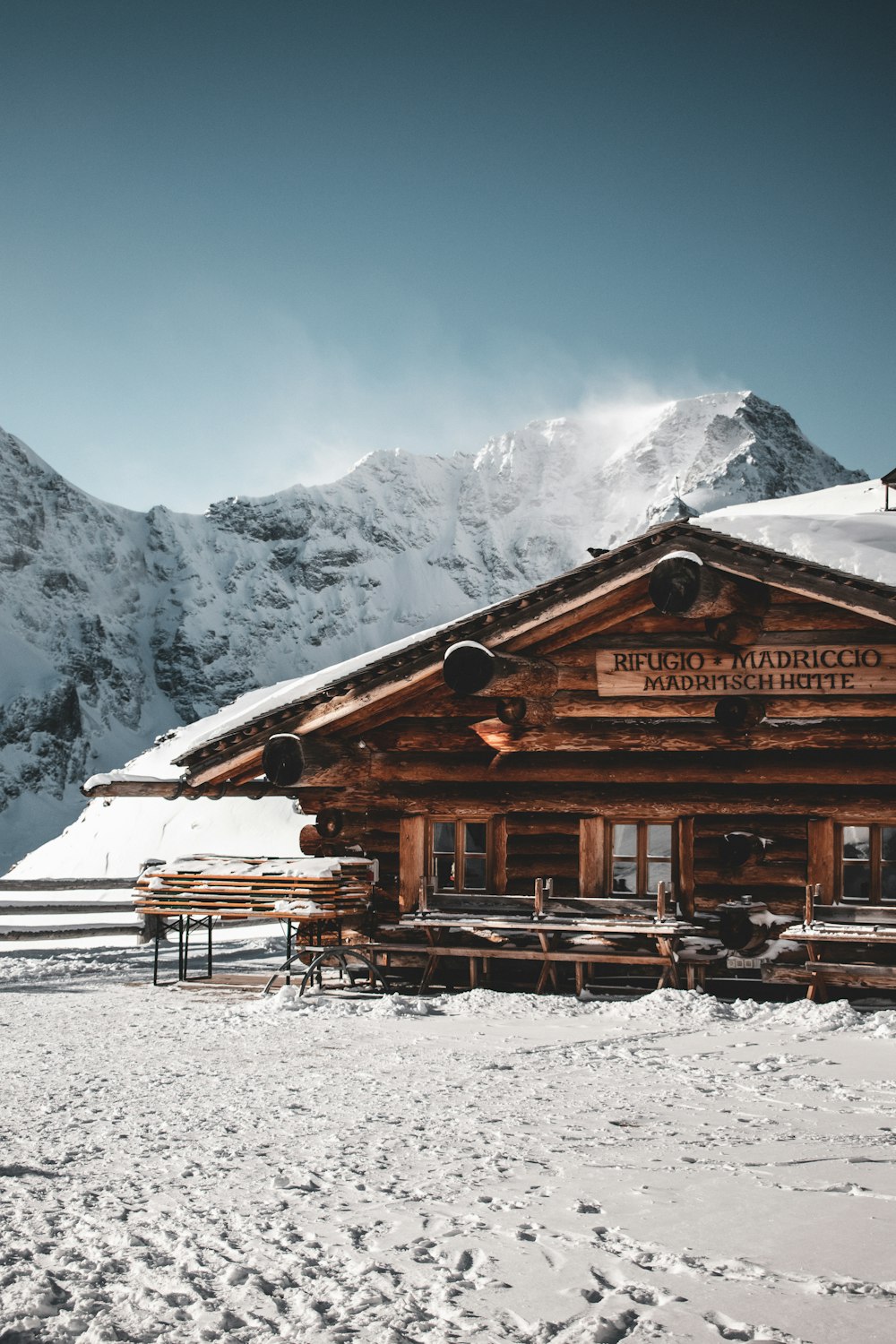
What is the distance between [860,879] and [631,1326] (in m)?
16.1

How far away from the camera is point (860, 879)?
1833 centimetres

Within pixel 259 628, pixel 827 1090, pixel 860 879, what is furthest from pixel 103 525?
pixel 827 1090

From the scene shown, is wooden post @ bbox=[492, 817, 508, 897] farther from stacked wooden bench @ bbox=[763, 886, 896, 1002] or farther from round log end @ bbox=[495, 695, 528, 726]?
stacked wooden bench @ bbox=[763, 886, 896, 1002]

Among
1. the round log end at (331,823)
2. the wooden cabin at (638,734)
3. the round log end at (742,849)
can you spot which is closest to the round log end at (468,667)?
the wooden cabin at (638,734)

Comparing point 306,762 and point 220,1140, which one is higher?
point 306,762

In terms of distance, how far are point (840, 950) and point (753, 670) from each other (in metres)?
2.74

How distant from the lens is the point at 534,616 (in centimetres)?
1148

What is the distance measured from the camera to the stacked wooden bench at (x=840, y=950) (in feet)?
32.6

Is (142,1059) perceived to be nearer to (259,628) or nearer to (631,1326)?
(631,1326)

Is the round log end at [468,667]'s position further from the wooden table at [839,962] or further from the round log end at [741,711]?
the wooden table at [839,962]

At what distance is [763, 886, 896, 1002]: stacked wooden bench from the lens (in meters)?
9.93

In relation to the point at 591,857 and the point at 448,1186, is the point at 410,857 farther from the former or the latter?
the point at 448,1186

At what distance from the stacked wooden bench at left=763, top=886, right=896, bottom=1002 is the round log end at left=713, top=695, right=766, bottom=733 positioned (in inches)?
66.8

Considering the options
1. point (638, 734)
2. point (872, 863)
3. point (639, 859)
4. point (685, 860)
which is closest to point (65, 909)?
point (639, 859)
